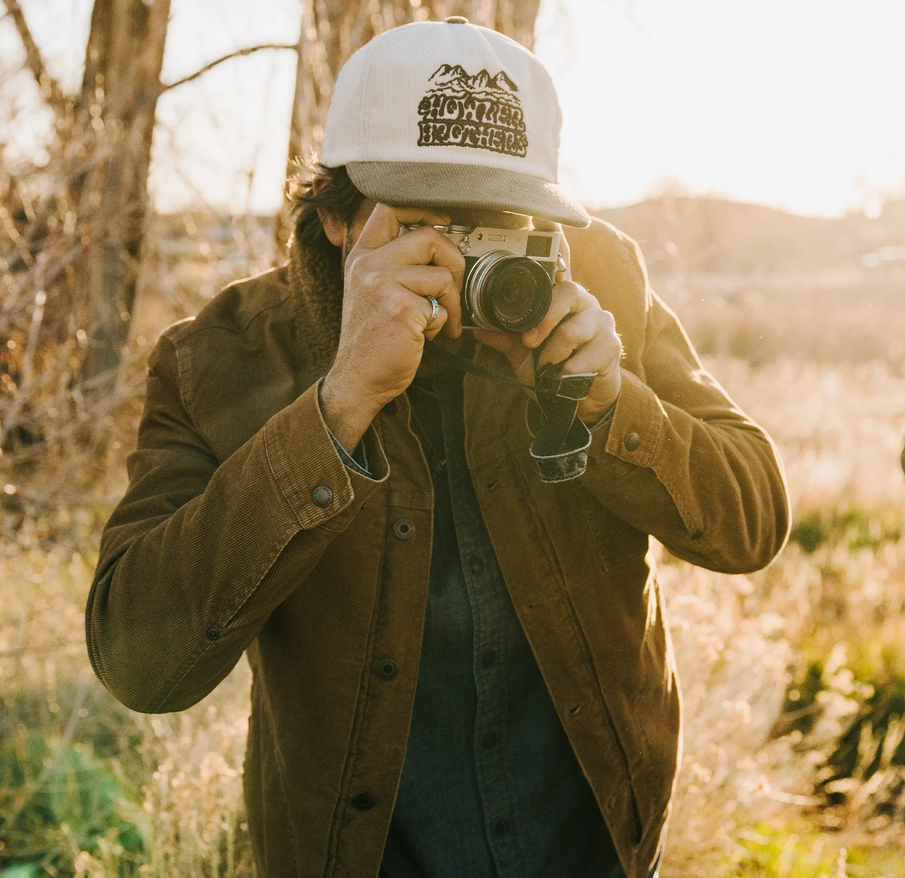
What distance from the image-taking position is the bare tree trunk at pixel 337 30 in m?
2.79

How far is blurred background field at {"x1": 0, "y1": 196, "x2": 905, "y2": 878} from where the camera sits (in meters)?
2.25

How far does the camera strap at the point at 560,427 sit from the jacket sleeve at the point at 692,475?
0.04 m

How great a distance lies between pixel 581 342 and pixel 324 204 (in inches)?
18.9

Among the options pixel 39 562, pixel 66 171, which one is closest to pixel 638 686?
pixel 66 171

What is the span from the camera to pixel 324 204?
1.32 metres

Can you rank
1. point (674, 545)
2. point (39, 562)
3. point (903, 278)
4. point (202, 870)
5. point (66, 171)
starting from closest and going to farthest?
point (674, 545) < point (202, 870) < point (66, 171) < point (39, 562) < point (903, 278)

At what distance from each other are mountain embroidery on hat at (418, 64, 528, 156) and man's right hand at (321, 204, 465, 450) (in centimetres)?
14

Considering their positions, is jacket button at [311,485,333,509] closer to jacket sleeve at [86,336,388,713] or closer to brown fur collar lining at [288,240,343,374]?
jacket sleeve at [86,336,388,713]

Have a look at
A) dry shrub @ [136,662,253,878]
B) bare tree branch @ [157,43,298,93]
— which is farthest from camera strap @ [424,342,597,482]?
bare tree branch @ [157,43,298,93]

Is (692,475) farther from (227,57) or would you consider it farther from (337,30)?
(227,57)

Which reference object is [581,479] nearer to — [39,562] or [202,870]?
[202,870]

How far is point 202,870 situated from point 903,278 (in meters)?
12.1

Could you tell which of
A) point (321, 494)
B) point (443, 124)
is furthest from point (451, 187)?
point (321, 494)

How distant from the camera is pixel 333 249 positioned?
137 cm
